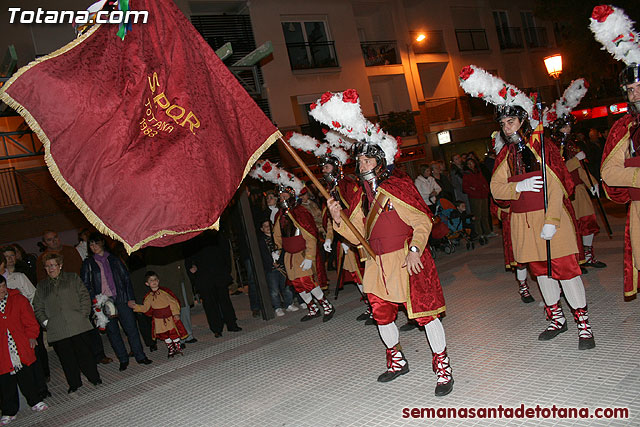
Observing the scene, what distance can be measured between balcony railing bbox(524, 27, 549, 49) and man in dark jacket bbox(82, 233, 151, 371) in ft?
86.8

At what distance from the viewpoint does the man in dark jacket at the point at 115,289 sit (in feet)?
23.4

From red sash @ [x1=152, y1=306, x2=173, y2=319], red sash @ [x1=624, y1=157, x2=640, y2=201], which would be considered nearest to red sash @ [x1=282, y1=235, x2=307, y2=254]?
red sash @ [x1=152, y1=306, x2=173, y2=319]

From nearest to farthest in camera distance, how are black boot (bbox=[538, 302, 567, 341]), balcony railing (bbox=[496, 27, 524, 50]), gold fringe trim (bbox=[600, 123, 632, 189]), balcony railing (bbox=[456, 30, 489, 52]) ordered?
gold fringe trim (bbox=[600, 123, 632, 189])
black boot (bbox=[538, 302, 567, 341])
balcony railing (bbox=[456, 30, 489, 52])
balcony railing (bbox=[496, 27, 524, 50])

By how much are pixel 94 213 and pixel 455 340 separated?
393 cm

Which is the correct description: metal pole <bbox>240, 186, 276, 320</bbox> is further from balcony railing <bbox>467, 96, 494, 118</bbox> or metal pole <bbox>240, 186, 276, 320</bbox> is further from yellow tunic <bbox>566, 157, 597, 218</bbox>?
balcony railing <bbox>467, 96, 494, 118</bbox>

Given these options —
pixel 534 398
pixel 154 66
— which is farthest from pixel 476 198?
pixel 154 66

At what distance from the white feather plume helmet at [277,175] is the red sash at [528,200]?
161 inches

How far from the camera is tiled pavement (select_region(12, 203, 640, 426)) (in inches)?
158

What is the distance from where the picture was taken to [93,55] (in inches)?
147

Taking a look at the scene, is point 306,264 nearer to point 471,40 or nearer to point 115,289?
point 115,289

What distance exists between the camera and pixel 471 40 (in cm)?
2536

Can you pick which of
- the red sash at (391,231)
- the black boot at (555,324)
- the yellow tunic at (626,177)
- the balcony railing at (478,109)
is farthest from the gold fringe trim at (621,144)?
the balcony railing at (478,109)

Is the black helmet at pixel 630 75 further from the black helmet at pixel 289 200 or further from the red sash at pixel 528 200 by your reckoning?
the black helmet at pixel 289 200

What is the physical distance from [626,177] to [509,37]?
998 inches
